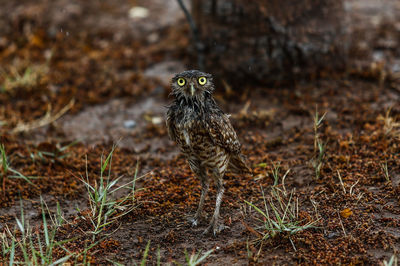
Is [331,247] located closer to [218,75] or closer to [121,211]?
[121,211]

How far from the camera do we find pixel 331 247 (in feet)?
12.3

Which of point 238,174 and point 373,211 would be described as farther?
point 238,174

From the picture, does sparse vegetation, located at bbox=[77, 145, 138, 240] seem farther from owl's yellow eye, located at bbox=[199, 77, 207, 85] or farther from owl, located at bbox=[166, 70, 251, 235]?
owl's yellow eye, located at bbox=[199, 77, 207, 85]

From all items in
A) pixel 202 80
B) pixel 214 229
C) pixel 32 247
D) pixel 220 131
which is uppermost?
pixel 202 80

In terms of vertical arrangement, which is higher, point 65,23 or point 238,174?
point 65,23

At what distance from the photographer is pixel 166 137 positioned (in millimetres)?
6156

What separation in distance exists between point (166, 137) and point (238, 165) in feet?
5.38

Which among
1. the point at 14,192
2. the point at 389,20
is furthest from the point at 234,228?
the point at 389,20

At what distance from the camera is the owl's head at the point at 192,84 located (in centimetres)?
397

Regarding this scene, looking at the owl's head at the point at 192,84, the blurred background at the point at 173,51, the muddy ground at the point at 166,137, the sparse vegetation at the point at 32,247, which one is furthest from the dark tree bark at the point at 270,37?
the sparse vegetation at the point at 32,247

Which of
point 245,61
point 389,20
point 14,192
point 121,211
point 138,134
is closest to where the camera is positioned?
point 121,211

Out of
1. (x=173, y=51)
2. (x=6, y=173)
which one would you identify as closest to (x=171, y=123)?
(x=6, y=173)

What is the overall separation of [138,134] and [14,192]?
192 centimetres

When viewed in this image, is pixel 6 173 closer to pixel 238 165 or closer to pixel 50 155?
pixel 50 155
